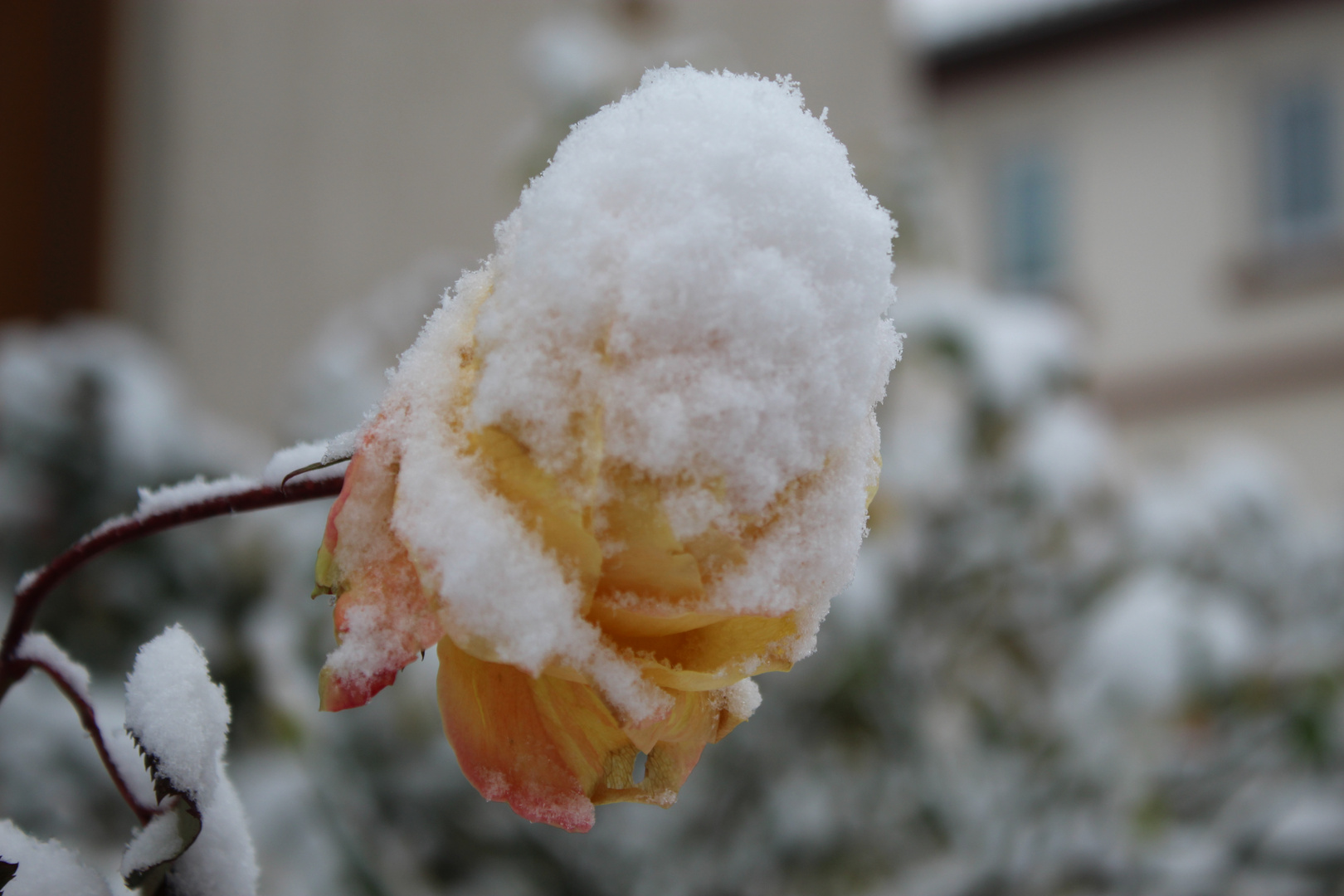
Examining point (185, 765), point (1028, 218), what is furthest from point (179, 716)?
point (1028, 218)

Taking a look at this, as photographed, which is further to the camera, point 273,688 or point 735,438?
point 273,688

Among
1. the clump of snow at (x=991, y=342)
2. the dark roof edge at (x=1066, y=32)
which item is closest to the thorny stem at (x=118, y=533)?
the clump of snow at (x=991, y=342)

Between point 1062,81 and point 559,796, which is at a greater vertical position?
point 1062,81

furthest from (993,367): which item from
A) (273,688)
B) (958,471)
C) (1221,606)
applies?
(273,688)

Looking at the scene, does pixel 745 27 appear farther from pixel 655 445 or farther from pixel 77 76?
pixel 655 445

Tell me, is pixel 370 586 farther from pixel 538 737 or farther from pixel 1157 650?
pixel 1157 650
